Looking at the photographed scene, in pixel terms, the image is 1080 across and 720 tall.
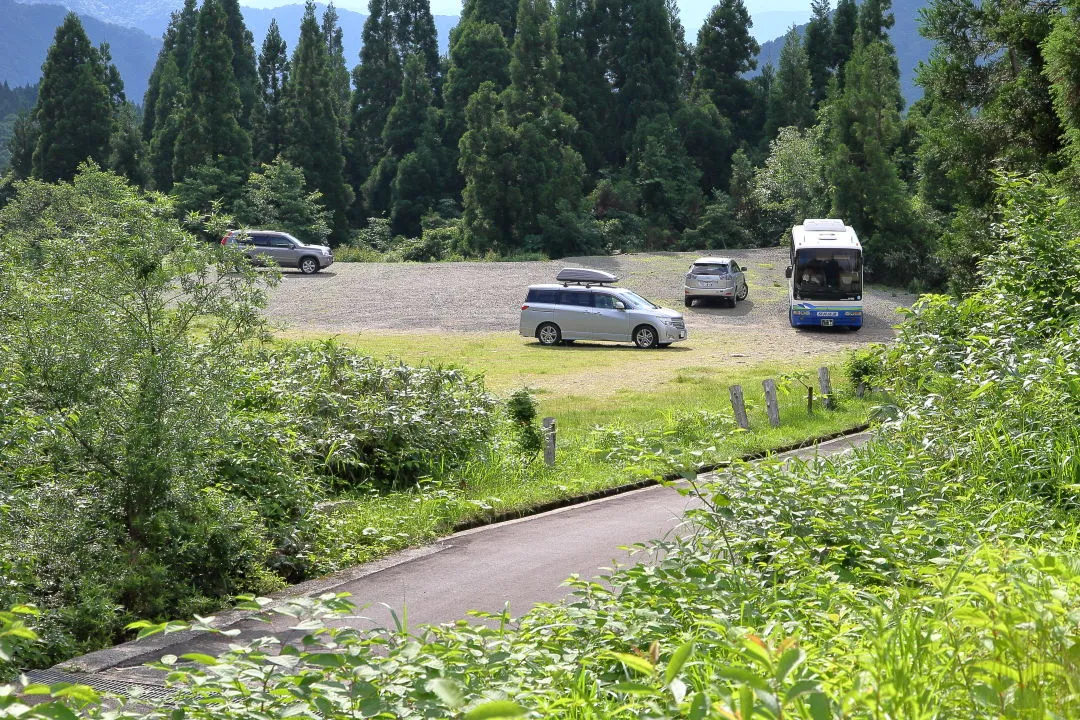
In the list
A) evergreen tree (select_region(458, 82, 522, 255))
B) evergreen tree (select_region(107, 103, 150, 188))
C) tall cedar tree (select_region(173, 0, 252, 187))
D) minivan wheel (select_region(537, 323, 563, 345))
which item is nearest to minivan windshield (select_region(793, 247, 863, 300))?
minivan wheel (select_region(537, 323, 563, 345))

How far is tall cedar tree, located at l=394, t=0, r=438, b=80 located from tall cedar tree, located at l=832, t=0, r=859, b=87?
27.0m

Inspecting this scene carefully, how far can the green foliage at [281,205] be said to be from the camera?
57.3 m

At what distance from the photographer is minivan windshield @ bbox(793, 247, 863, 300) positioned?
1325 inches

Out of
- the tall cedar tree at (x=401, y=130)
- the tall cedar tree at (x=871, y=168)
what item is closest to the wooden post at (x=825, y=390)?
the tall cedar tree at (x=871, y=168)

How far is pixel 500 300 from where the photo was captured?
133 ft

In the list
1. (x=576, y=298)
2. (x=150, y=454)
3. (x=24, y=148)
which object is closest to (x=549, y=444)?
(x=150, y=454)

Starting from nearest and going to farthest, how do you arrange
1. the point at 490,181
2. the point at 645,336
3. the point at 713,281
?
the point at 645,336, the point at 713,281, the point at 490,181

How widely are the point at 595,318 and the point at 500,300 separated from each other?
394 inches

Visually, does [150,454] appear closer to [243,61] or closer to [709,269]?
[709,269]

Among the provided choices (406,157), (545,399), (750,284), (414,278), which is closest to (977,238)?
(545,399)

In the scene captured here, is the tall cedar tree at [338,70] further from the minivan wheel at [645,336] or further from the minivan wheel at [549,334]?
the minivan wheel at [645,336]

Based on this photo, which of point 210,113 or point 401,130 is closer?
point 210,113

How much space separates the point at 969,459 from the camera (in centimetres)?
767

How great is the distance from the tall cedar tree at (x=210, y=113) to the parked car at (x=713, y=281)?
30566 mm
